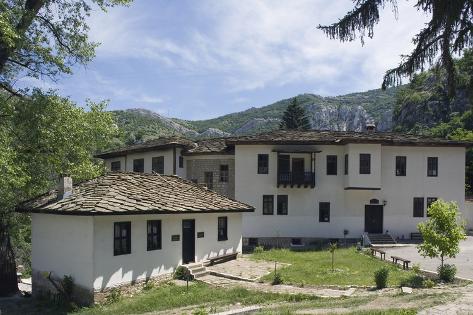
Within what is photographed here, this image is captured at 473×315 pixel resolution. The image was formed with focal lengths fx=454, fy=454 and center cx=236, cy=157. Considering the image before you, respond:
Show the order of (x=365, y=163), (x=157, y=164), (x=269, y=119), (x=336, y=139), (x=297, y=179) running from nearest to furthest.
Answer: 1. (x=365, y=163)
2. (x=297, y=179)
3. (x=336, y=139)
4. (x=157, y=164)
5. (x=269, y=119)

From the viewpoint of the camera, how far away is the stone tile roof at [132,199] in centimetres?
1755

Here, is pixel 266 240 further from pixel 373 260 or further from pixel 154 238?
pixel 154 238

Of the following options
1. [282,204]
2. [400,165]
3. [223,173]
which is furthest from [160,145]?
[400,165]

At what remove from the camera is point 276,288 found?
1761cm

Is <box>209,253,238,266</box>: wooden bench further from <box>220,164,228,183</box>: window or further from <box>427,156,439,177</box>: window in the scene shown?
<box>427,156,439,177</box>: window

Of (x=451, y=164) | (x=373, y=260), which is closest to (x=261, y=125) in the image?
(x=451, y=164)

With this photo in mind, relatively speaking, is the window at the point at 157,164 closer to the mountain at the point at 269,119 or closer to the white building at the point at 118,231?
the white building at the point at 118,231

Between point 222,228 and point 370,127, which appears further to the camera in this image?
point 370,127

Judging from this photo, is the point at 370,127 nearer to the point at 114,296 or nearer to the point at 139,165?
the point at 139,165

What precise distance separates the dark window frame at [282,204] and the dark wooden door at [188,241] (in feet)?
40.4

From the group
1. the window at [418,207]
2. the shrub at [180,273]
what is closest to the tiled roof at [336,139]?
the window at [418,207]

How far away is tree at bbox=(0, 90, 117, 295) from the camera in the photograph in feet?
59.9

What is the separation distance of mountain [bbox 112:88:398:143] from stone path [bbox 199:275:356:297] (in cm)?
8635

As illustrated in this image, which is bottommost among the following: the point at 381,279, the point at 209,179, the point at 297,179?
the point at 381,279
